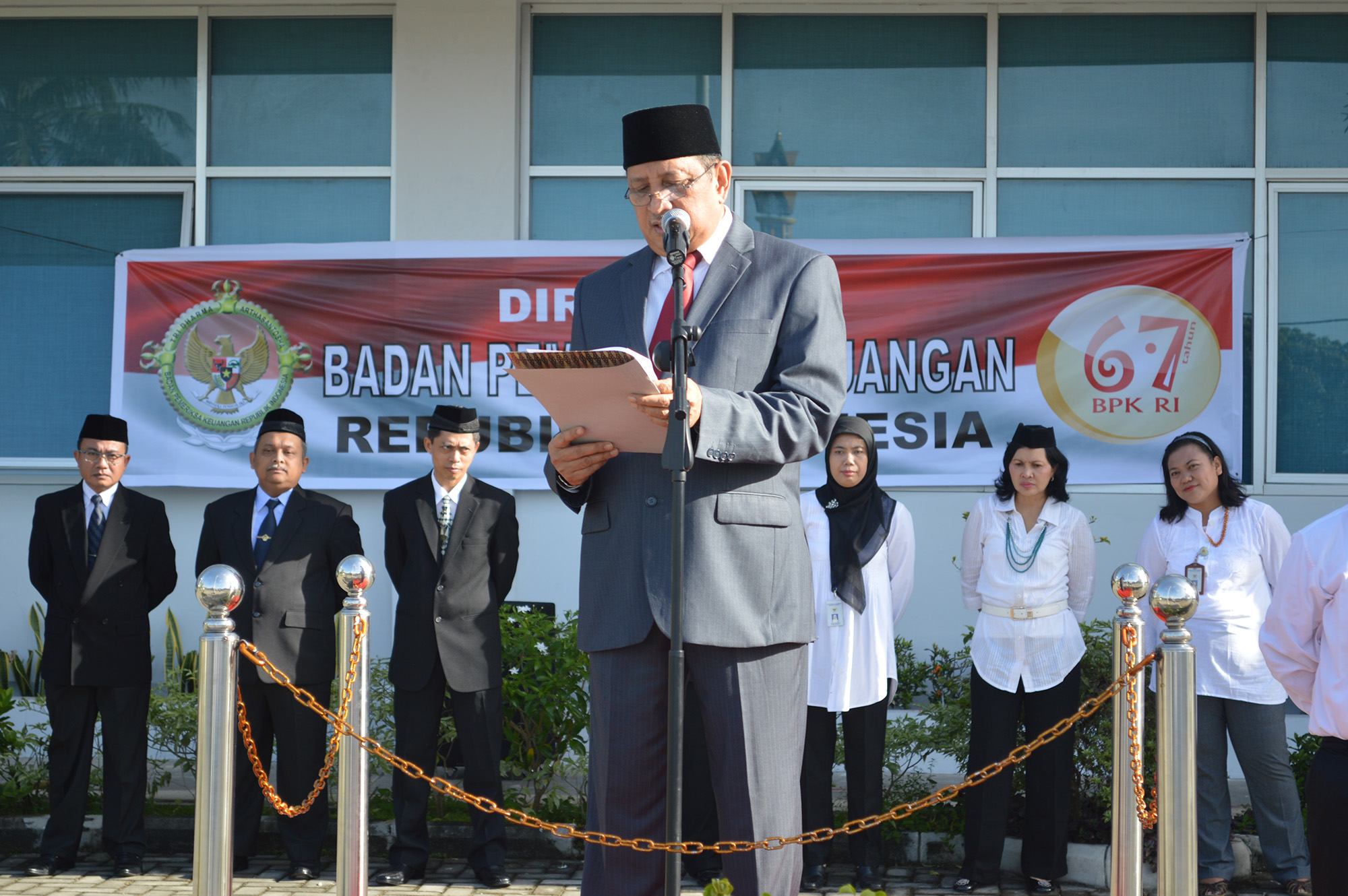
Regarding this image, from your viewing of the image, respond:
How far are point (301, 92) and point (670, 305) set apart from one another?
5955mm

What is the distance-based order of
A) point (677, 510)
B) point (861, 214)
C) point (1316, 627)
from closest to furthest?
point (677, 510), point (1316, 627), point (861, 214)

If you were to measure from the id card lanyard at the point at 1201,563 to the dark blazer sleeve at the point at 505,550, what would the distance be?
113 inches

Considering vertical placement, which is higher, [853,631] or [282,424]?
[282,424]

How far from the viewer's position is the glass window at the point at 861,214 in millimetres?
7629

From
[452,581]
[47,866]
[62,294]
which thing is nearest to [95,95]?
[62,294]

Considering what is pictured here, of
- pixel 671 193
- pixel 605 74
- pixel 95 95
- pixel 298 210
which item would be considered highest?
pixel 605 74

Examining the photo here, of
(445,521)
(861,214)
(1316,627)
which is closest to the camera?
(1316,627)

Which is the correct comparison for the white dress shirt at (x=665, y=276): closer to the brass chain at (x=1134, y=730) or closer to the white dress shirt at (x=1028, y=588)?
the brass chain at (x=1134, y=730)

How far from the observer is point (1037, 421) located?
708 centimetres

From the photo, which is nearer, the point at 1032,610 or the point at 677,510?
the point at 677,510

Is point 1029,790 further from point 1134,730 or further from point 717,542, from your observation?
point 717,542

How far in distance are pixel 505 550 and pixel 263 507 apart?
114 centimetres

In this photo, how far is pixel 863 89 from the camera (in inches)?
303

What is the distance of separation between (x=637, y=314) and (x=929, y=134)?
5.52 meters
